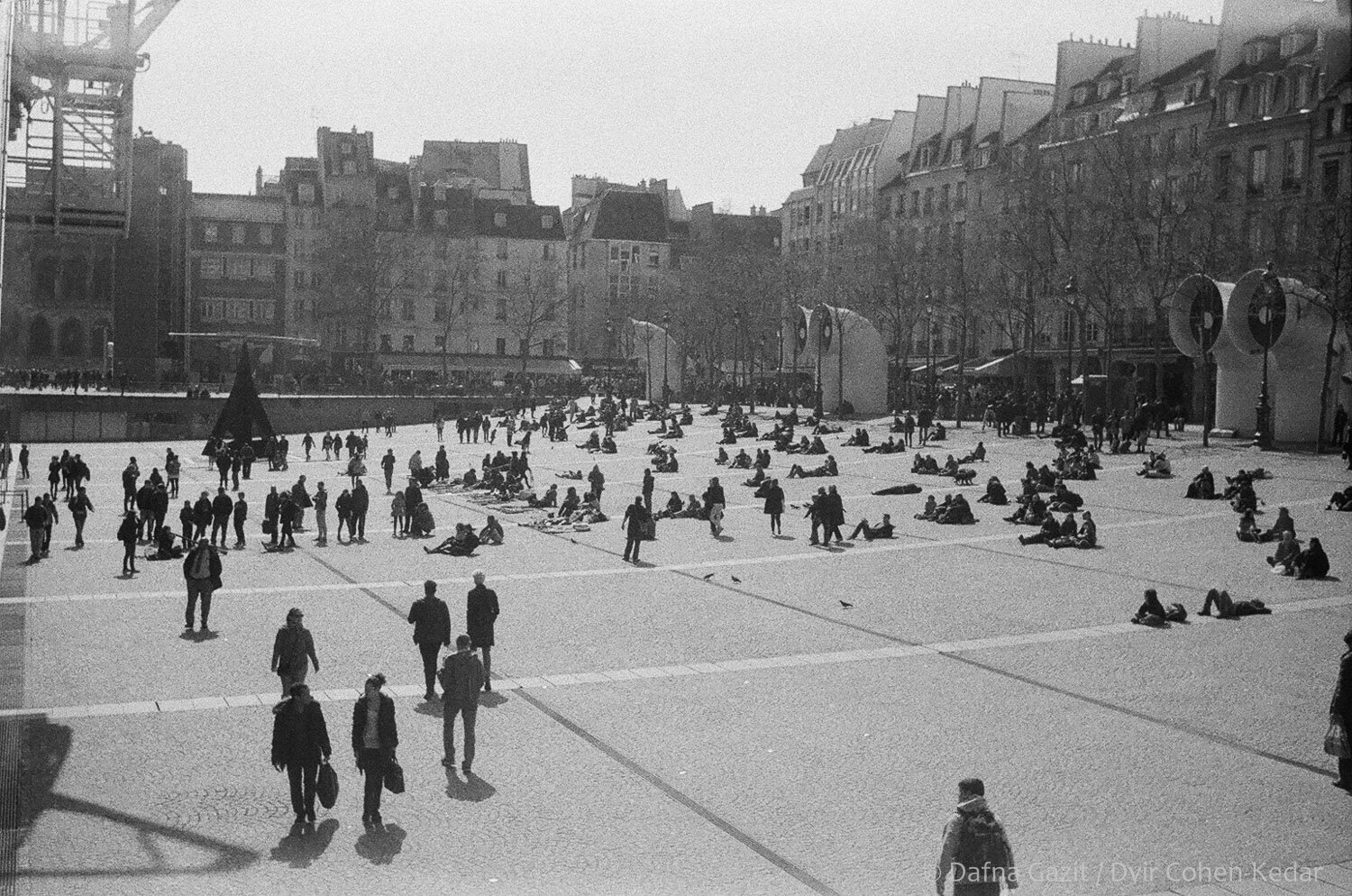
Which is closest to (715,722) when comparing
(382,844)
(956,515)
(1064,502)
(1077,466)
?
(382,844)

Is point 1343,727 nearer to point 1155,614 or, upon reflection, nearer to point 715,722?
point 715,722

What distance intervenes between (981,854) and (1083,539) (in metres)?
19.5

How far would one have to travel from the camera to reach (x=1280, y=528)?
2553 cm

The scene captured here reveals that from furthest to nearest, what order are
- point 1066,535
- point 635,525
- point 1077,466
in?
point 1077,466, point 1066,535, point 635,525

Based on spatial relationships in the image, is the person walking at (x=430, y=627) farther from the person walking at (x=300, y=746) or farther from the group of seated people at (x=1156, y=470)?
the group of seated people at (x=1156, y=470)

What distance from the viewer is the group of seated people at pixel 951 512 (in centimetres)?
3052

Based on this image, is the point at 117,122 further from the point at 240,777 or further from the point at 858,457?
the point at 858,457

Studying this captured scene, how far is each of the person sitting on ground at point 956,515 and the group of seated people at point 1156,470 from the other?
7.79 m

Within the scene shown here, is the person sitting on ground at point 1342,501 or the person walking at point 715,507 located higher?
the person sitting on ground at point 1342,501

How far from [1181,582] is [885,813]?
1312cm

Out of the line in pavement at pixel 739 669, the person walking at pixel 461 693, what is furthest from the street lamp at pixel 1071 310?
the person walking at pixel 461 693

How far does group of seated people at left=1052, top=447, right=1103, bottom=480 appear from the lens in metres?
36.2

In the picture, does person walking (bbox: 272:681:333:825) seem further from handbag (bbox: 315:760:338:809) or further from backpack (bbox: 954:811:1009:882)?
backpack (bbox: 954:811:1009:882)

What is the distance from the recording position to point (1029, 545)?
2748cm
